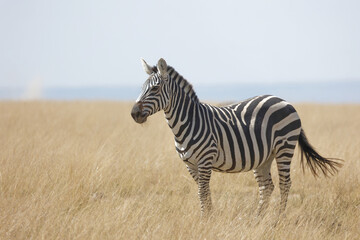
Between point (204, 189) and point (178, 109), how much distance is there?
0.99 meters

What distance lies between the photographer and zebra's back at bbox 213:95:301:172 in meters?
5.58

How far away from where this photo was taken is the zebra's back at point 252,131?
18.3 ft

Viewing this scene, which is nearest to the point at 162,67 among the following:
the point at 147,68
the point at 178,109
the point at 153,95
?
the point at 147,68

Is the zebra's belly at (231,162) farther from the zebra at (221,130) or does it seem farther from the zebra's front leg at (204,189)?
the zebra's front leg at (204,189)

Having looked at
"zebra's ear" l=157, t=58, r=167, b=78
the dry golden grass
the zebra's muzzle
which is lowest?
the dry golden grass

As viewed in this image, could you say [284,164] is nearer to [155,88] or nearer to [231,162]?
[231,162]

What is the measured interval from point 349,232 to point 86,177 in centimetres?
370

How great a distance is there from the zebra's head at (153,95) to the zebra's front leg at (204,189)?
895mm

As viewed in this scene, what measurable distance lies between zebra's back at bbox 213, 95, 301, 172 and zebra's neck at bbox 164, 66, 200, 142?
0.41 meters

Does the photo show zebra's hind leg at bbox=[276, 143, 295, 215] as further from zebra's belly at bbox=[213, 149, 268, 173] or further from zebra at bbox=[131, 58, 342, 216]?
zebra's belly at bbox=[213, 149, 268, 173]

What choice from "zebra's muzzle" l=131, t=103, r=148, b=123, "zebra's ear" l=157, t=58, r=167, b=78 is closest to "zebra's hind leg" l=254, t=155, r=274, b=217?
"zebra's ear" l=157, t=58, r=167, b=78

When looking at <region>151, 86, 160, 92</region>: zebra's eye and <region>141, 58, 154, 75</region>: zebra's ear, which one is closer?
<region>151, 86, 160, 92</region>: zebra's eye

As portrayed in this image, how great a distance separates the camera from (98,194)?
662 cm

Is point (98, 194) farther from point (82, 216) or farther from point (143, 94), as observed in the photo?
point (143, 94)
